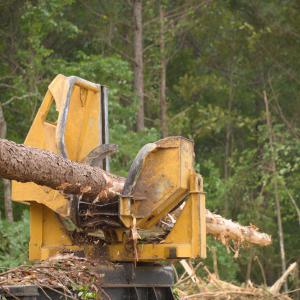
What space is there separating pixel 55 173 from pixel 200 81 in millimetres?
22248

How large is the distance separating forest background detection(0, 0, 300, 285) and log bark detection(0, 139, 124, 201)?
10387 mm

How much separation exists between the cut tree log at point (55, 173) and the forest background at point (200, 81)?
34.0 ft

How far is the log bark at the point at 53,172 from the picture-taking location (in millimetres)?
8727

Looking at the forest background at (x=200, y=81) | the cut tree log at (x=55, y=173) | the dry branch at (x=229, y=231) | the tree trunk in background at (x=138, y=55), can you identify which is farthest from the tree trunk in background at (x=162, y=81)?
the cut tree log at (x=55, y=173)

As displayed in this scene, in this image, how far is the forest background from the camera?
75.2 ft

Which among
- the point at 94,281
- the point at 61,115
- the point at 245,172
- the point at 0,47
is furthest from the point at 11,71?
the point at 94,281

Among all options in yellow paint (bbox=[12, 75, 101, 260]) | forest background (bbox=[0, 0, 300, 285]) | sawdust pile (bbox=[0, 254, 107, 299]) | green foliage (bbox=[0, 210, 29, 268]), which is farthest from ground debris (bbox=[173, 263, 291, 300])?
forest background (bbox=[0, 0, 300, 285])

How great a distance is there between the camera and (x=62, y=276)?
30.3 ft

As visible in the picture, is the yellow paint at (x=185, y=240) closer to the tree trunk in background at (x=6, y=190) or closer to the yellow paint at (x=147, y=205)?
the yellow paint at (x=147, y=205)

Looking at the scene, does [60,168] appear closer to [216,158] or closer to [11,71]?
[11,71]

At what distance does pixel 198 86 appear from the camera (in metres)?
31.4

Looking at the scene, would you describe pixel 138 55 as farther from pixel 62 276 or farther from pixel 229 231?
pixel 62 276

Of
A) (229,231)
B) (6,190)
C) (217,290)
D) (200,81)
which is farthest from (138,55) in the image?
(229,231)

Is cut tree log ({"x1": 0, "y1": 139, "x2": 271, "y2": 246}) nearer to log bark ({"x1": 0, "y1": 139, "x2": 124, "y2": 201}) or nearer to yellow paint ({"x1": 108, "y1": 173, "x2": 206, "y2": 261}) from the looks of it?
log bark ({"x1": 0, "y1": 139, "x2": 124, "y2": 201})
